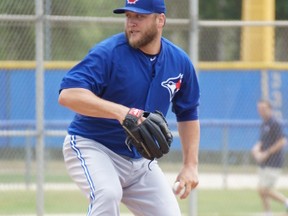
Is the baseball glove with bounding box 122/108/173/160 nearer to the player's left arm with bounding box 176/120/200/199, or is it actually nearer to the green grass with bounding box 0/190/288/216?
the player's left arm with bounding box 176/120/200/199

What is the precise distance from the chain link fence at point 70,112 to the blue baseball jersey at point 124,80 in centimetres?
272

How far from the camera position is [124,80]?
5.55 m

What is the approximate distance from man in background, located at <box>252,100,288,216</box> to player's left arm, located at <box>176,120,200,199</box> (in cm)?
593

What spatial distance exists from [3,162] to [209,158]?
4.74m

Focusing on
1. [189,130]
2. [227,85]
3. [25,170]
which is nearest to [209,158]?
[227,85]

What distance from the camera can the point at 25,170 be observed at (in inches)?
418

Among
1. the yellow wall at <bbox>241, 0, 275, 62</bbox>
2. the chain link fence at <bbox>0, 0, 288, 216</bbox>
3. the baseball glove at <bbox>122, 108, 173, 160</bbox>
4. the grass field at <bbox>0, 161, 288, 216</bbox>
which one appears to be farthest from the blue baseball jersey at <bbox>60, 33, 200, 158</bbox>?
the yellow wall at <bbox>241, 0, 275, 62</bbox>

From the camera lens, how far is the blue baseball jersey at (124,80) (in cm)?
541

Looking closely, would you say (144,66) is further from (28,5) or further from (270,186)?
(270,186)

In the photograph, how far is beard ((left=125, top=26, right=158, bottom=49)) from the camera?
18.4 ft

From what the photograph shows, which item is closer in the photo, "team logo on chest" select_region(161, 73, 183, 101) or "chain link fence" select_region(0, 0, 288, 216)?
"team logo on chest" select_region(161, 73, 183, 101)

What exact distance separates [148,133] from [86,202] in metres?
5.51

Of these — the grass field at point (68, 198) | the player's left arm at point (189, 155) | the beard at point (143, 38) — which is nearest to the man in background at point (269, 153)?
the grass field at point (68, 198)

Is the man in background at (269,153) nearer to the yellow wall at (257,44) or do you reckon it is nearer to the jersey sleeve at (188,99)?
the yellow wall at (257,44)
